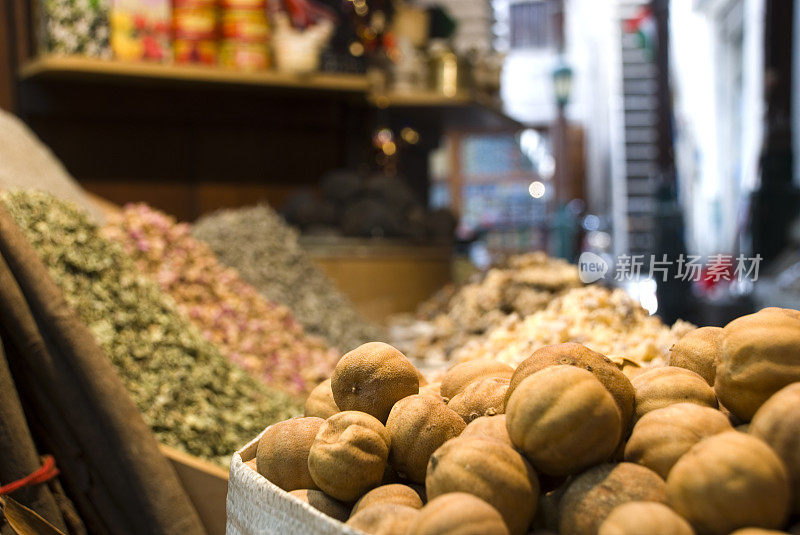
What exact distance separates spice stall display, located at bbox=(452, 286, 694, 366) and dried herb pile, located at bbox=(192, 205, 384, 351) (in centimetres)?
95

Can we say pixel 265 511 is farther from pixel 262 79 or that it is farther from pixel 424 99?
pixel 424 99

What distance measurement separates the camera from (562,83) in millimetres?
10273

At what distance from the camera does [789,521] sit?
579mm

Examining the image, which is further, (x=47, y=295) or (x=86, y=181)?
(x=86, y=181)

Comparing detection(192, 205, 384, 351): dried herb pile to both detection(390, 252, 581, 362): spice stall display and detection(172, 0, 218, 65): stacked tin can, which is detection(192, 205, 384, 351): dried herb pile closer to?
detection(390, 252, 581, 362): spice stall display

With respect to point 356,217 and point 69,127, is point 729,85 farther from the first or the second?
point 69,127

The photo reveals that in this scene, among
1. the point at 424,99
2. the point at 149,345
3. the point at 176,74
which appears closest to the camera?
the point at 149,345

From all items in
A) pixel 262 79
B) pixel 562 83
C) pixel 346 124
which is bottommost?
pixel 346 124

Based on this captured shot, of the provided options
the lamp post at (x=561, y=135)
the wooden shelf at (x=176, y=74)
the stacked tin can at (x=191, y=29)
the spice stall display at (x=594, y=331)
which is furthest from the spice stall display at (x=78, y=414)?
the lamp post at (x=561, y=135)

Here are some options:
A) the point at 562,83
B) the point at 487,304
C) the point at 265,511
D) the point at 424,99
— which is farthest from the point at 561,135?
the point at 265,511

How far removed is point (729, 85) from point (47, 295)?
553 centimetres

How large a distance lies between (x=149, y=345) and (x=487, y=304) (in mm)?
938

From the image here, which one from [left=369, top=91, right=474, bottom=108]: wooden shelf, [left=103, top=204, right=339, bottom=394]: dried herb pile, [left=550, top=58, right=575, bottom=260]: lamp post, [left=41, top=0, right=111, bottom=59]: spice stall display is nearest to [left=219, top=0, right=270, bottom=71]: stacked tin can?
[left=41, top=0, right=111, bottom=59]: spice stall display

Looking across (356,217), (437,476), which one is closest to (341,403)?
(437,476)
